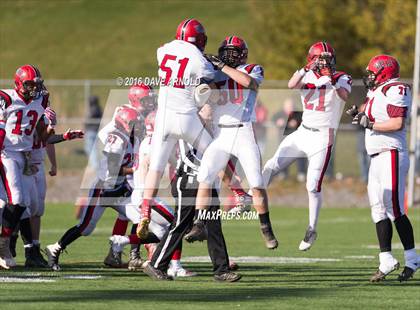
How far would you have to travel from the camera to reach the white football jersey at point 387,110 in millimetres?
9695

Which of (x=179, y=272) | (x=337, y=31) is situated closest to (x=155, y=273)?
(x=179, y=272)

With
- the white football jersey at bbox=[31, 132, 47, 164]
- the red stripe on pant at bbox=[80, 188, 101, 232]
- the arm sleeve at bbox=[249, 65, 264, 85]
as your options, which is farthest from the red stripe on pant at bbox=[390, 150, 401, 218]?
the white football jersey at bbox=[31, 132, 47, 164]

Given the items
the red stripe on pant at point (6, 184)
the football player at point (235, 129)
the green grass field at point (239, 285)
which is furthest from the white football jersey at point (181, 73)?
the red stripe on pant at point (6, 184)

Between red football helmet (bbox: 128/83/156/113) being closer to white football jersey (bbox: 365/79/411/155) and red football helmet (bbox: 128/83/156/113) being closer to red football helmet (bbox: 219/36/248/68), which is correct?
red football helmet (bbox: 219/36/248/68)

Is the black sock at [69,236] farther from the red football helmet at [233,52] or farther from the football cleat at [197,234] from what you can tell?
the red football helmet at [233,52]

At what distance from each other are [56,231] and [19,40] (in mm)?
42466

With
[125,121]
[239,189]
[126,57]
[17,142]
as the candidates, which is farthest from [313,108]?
[126,57]

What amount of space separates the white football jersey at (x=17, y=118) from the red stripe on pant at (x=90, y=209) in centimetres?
88

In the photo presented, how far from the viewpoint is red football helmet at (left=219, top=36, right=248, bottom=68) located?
33.7 feet

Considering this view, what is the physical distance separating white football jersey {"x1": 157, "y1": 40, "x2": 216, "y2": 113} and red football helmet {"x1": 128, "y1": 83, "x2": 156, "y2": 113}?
1.37 metres

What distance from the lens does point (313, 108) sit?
11.6 m

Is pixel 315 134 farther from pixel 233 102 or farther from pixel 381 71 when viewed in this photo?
pixel 381 71

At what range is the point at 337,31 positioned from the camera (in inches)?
1355

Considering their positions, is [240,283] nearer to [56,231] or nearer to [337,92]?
[337,92]
